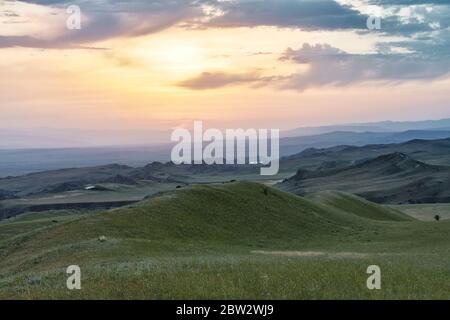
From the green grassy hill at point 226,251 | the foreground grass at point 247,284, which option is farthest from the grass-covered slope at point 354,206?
the foreground grass at point 247,284

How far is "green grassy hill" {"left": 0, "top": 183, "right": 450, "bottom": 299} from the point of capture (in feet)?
56.1

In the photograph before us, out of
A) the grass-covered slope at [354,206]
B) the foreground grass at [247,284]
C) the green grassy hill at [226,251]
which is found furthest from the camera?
the grass-covered slope at [354,206]

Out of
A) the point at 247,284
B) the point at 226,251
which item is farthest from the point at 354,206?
the point at 247,284

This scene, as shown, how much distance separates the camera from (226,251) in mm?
40906

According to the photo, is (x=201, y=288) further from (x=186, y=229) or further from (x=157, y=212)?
(x=157, y=212)

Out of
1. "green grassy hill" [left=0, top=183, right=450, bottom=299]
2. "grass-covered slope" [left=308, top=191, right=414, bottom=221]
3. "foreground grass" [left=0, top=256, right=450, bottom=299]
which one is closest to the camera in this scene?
"foreground grass" [left=0, top=256, right=450, bottom=299]

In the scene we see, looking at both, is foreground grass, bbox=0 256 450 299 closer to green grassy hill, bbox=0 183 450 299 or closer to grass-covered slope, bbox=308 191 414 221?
green grassy hill, bbox=0 183 450 299

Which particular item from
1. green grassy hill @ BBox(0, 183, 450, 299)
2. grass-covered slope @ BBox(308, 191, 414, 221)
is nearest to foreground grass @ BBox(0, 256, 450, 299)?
green grassy hill @ BBox(0, 183, 450, 299)

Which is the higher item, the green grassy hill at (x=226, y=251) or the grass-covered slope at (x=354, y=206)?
the green grassy hill at (x=226, y=251)

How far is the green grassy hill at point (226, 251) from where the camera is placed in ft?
56.1

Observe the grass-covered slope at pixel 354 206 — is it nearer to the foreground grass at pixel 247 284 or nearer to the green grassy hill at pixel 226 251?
the green grassy hill at pixel 226 251

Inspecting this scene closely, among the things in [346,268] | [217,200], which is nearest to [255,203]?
[217,200]
